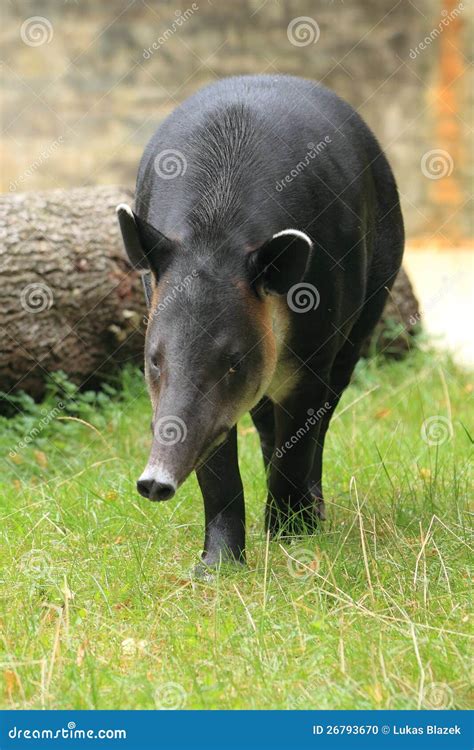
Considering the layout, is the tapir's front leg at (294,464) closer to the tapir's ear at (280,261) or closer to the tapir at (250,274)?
the tapir at (250,274)

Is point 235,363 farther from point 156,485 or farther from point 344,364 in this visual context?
point 344,364

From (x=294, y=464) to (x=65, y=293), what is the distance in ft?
8.51

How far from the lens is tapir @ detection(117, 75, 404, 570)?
3863 millimetres

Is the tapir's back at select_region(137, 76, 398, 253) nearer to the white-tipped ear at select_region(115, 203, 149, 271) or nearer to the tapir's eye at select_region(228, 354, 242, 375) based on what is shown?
the white-tipped ear at select_region(115, 203, 149, 271)

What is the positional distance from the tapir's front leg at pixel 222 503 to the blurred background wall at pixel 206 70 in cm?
814

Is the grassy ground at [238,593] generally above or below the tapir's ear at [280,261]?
below

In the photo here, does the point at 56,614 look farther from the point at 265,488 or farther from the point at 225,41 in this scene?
the point at 225,41

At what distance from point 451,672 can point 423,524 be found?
1504mm

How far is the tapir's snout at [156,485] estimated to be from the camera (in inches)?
140

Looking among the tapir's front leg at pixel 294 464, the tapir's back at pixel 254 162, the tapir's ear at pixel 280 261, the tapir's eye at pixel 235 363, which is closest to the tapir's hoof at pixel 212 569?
the tapir's front leg at pixel 294 464

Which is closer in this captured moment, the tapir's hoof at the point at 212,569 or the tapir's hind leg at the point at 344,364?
the tapir's hoof at the point at 212,569

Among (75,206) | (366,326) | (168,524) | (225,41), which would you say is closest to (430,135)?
(225,41)

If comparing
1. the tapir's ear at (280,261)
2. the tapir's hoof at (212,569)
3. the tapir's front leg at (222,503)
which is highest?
the tapir's ear at (280,261)

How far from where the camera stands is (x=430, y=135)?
13.8 meters
